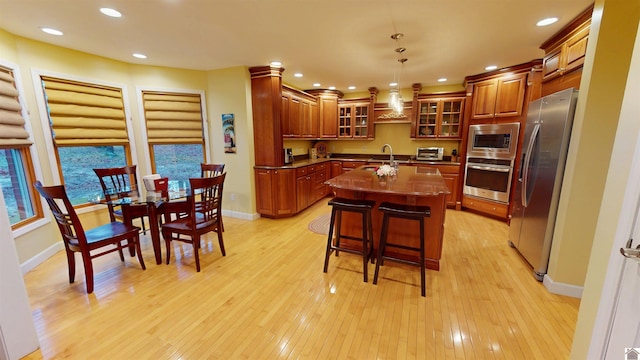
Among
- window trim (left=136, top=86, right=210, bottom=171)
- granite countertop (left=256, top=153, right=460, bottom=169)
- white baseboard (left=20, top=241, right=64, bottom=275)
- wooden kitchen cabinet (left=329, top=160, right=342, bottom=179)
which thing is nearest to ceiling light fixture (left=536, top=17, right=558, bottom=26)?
granite countertop (left=256, top=153, right=460, bottom=169)

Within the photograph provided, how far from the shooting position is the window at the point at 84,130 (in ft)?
9.80

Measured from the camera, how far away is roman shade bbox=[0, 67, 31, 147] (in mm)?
2412

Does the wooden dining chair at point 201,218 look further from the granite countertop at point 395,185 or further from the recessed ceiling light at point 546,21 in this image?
the recessed ceiling light at point 546,21

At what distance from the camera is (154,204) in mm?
2688

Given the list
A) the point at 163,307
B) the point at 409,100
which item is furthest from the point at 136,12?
the point at 409,100

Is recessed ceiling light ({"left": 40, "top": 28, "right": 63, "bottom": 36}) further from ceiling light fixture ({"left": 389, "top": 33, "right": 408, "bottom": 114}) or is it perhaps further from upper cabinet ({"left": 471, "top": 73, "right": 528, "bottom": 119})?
upper cabinet ({"left": 471, "top": 73, "right": 528, "bottom": 119})

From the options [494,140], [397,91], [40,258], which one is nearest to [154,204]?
[40,258]

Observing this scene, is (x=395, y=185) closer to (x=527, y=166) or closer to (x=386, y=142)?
(x=527, y=166)

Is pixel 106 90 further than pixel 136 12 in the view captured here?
Yes

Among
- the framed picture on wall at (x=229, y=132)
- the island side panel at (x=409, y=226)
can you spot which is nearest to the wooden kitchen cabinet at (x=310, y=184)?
the framed picture on wall at (x=229, y=132)

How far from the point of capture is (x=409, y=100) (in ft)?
17.7

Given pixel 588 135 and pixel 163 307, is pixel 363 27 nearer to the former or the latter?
pixel 588 135

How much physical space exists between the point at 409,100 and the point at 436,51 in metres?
2.24

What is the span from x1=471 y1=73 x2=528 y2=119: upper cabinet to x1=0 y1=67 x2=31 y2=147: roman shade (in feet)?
20.7
